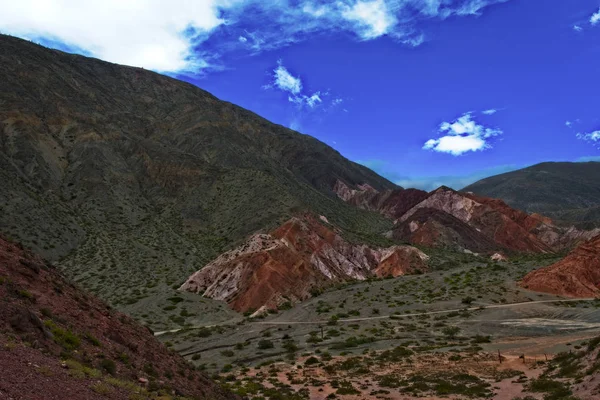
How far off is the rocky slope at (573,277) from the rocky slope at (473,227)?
45.7 meters

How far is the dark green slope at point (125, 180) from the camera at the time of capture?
245 ft

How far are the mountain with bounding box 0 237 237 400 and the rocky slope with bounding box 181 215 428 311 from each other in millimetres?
38109

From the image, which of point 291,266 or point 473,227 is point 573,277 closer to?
point 291,266

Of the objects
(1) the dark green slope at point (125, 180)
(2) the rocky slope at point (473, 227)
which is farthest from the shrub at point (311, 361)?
(2) the rocky slope at point (473, 227)

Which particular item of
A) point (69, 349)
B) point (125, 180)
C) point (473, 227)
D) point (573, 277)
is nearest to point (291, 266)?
point (573, 277)

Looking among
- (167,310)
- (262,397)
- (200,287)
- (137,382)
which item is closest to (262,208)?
(200,287)

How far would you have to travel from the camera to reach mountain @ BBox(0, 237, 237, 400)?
12.1 m

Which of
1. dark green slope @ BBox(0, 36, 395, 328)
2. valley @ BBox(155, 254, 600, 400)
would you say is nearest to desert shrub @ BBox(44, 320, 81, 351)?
valley @ BBox(155, 254, 600, 400)

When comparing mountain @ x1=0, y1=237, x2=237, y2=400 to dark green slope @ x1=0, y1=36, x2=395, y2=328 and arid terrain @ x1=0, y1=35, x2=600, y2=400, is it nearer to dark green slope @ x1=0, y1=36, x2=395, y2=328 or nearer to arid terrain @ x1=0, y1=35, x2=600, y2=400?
arid terrain @ x1=0, y1=35, x2=600, y2=400

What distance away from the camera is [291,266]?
2613 inches

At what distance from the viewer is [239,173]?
112m

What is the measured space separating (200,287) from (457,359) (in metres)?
40.6

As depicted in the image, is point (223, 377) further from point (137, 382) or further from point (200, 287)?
point (200, 287)

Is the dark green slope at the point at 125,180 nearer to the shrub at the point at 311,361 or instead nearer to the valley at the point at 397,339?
the valley at the point at 397,339
